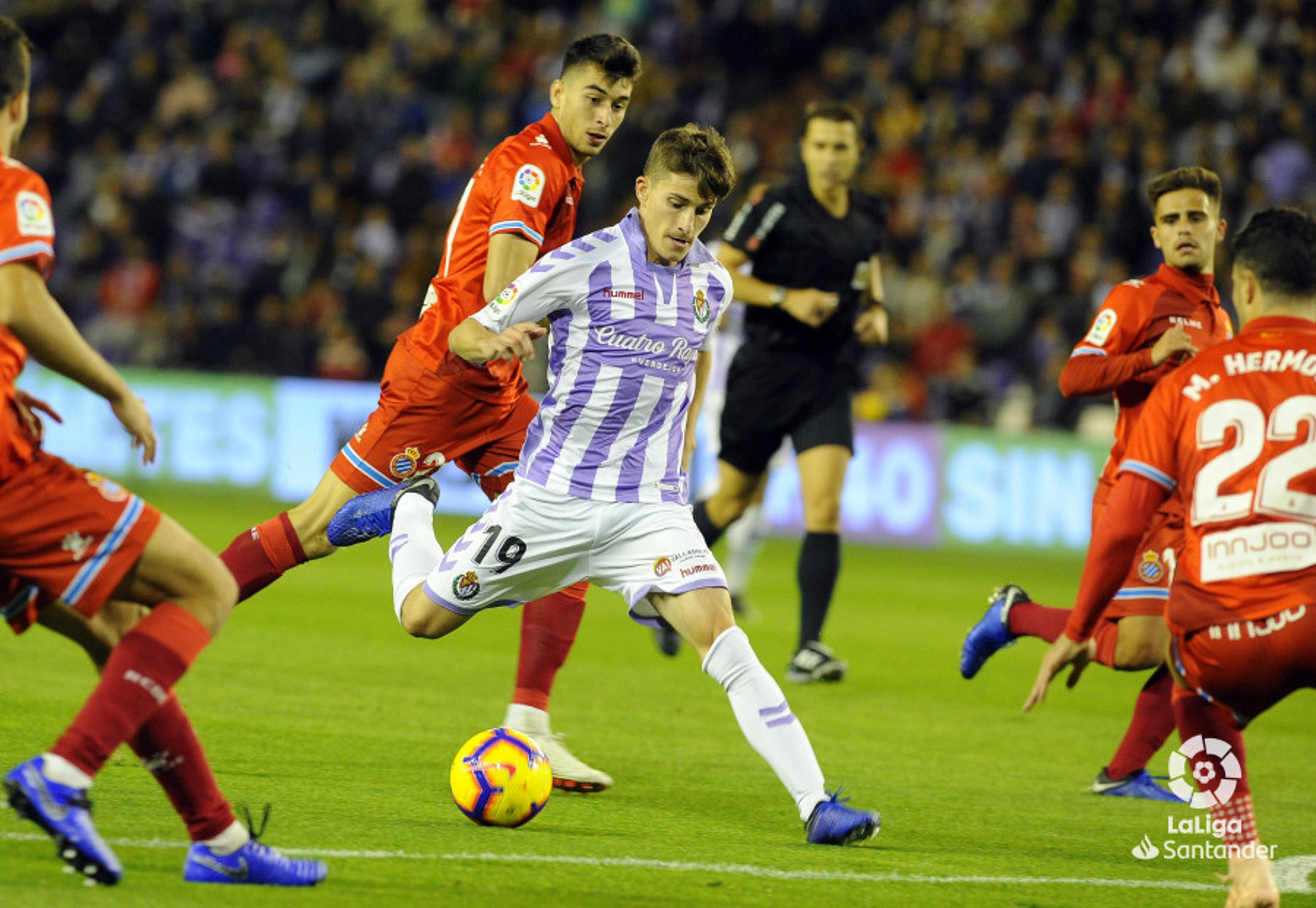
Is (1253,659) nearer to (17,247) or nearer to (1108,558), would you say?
(1108,558)

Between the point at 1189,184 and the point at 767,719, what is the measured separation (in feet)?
8.47

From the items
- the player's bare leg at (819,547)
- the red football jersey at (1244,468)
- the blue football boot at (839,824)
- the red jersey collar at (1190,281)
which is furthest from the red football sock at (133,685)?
the player's bare leg at (819,547)

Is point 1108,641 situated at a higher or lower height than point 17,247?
lower

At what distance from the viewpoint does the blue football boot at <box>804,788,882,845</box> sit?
4.91m

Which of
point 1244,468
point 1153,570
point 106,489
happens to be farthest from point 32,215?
point 1153,570

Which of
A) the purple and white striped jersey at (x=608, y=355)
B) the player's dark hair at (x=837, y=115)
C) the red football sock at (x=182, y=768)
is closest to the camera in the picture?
the red football sock at (x=182, y=768)

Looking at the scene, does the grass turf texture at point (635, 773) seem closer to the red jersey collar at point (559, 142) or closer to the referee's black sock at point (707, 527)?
the referee's black sock at point (707, 527)

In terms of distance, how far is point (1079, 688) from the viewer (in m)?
9.06

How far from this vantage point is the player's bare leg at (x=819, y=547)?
830 centimetres

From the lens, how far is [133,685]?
3.92m

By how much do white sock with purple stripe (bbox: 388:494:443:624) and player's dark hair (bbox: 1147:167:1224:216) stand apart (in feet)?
9.29

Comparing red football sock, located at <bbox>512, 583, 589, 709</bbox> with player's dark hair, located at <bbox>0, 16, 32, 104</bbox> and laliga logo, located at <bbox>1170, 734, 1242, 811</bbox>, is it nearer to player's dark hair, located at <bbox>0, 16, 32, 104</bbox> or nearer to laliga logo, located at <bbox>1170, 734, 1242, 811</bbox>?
laliga logo, located at <bbox>1170, 734, 1242, 811</bbox>

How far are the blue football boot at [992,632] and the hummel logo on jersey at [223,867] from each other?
10.2ft

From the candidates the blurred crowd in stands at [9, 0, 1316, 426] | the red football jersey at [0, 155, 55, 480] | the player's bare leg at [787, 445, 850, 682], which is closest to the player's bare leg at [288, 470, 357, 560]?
the red football jersey at [0, 155, 55, 480]
